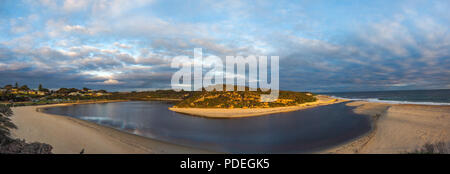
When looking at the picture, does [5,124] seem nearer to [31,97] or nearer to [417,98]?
[417,98]

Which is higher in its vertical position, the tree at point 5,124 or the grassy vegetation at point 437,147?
the tree at point 5,124

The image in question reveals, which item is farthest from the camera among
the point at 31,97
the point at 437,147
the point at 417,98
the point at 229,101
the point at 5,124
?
the point at 31,97

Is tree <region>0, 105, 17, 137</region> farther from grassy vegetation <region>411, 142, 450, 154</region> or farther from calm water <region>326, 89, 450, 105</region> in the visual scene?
calm water <region>326, 89, 450, 105</region>

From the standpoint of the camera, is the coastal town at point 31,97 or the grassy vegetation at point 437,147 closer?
the grassy vegetation at point 437,147

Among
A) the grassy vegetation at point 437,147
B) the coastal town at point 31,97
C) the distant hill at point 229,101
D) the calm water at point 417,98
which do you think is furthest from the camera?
the coastal town at point 31,97

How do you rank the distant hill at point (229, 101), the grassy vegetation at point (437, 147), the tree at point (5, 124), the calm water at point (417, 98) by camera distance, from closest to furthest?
1. the tree at point (5, 124)
2. the grassy vegetation at point (437, 147)
3. the distant hill at point (229, 101)
4. the calm water at point (417, 98)

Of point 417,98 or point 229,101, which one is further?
point 417,98

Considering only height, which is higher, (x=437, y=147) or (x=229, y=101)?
(x=229, y=101)

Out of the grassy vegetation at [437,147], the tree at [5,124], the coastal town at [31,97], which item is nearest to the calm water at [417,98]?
the grassy vegetation at [437,147]

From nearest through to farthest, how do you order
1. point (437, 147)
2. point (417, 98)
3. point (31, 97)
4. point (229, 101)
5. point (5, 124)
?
point (5, 124), point (437, 147), point (229, 101), point (417, 98), point (31, 97)

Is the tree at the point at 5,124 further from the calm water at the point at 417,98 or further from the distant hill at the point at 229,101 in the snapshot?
the calm water at the point at 417,98

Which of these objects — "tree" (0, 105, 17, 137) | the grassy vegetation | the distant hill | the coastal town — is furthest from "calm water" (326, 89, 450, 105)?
the coastal town

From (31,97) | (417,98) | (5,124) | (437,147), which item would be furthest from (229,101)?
(31,97)
